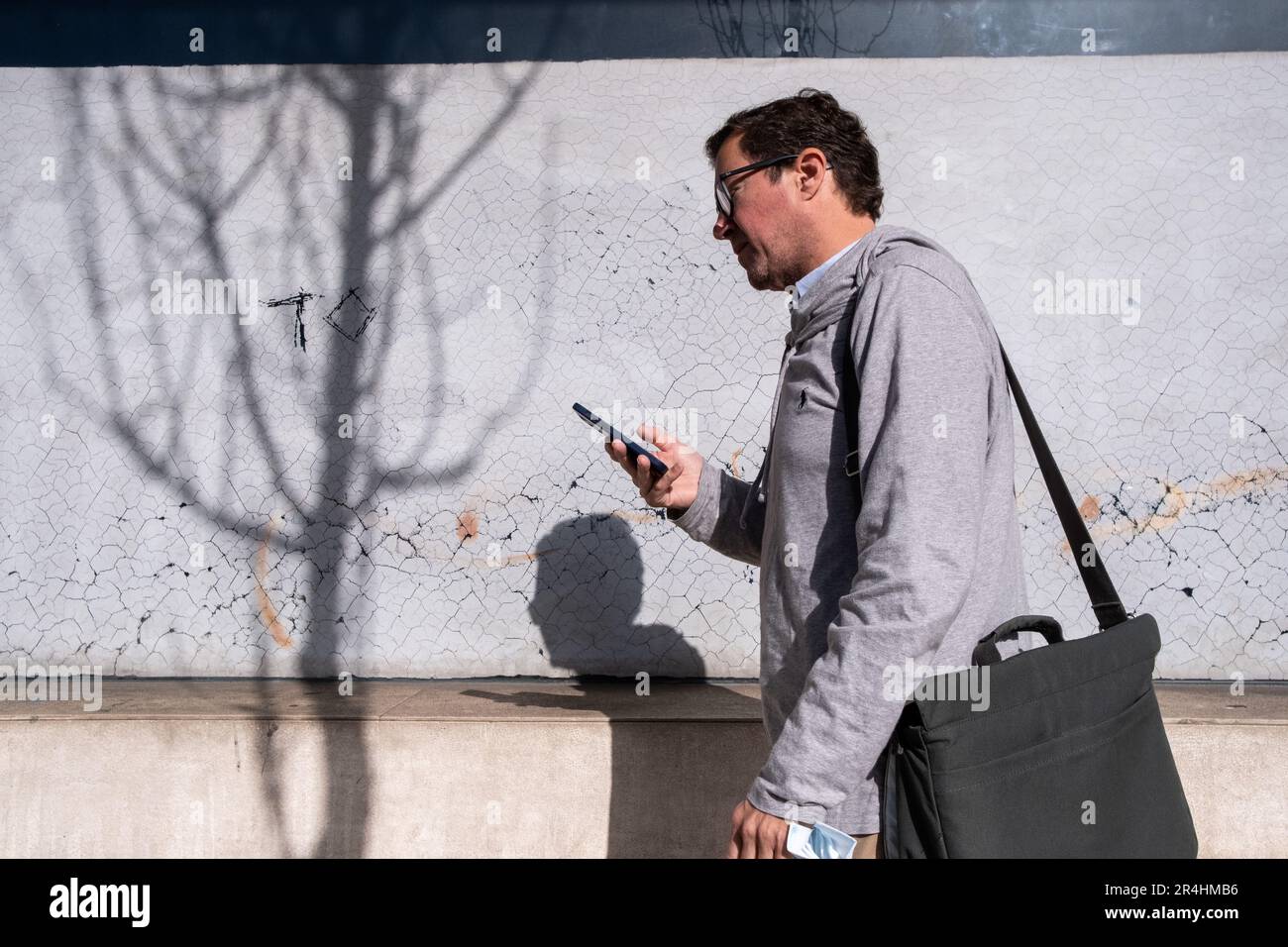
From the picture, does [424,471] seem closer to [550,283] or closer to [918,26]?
[550,283]

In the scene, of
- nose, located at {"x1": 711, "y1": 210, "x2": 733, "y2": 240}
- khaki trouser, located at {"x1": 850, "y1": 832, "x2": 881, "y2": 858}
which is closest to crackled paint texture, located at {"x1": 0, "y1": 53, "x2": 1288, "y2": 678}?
nose, located at {"x1": 711, "y1": 210, "x2": 733, "y2": 240}

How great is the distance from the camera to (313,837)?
2.65 m

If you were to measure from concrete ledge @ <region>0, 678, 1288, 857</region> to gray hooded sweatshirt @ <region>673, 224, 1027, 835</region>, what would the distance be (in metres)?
1.17

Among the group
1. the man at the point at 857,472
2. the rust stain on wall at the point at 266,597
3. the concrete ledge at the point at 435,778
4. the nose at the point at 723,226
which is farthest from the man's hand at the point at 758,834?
the rust stain on wall at the point at 266,597

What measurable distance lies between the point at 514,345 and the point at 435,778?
53.4 inches

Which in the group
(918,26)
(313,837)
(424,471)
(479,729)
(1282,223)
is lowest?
(313,837)

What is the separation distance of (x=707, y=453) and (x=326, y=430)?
1230 millimetres

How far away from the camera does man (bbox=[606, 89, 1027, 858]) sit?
3.87 ft

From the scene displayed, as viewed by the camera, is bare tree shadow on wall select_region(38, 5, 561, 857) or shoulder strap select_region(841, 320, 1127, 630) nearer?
shoulder strap select_region(841, 320, 1127, 630)

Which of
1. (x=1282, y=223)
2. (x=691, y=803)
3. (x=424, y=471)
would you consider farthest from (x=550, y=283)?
(x=1282, y=223)

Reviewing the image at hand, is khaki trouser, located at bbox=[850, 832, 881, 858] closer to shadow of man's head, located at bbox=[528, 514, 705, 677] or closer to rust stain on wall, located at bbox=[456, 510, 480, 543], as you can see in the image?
shadow of man's head, located at bbox=[528, 514, 705, 677]

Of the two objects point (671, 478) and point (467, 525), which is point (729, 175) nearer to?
point (671, 478)

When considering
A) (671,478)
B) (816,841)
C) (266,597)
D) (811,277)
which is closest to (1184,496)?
(671,478)

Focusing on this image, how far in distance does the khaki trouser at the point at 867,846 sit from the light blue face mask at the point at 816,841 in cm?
9
